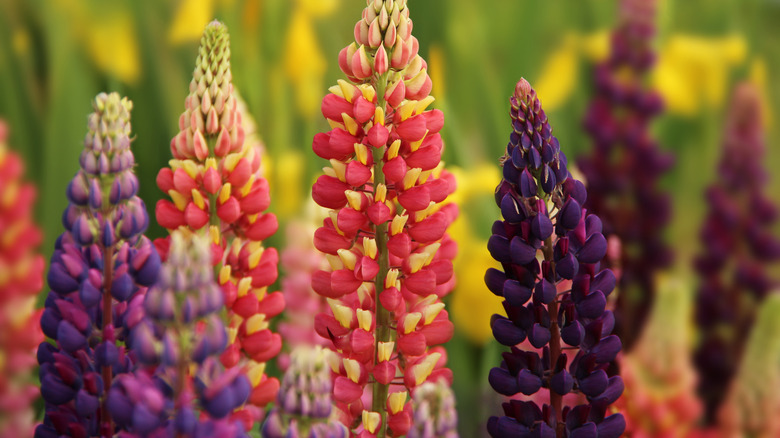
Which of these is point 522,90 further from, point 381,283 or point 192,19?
point 192,19

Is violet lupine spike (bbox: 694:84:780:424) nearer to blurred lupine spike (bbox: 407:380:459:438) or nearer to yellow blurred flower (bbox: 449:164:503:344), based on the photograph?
yellow blurred flower (bbox: 449:164:503:344)

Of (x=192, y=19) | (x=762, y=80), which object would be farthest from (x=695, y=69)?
(x=192, y=19)

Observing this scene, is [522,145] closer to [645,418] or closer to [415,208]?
[415,208]

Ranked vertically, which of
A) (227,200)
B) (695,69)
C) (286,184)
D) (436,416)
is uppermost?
(695,69)

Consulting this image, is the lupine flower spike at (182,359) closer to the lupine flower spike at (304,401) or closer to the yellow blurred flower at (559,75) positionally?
the lupine flower spike at (304,401)

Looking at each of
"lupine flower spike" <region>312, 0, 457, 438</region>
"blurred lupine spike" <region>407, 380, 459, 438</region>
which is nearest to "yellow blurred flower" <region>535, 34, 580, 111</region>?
"lupine flower spike" <region>312, 0, 457, 438</region>

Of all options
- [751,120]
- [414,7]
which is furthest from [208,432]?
[751,120]
